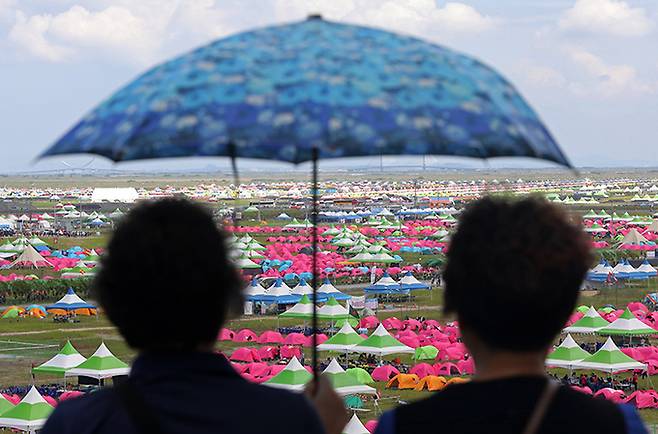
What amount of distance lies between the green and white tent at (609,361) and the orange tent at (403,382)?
4233 millimetres

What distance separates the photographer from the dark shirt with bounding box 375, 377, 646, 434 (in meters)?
3.14

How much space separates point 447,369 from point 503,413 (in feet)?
98.1

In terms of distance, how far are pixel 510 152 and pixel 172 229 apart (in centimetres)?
135

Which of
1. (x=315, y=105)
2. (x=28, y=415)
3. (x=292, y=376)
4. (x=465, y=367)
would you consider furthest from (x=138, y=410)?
(x=465, y=367)

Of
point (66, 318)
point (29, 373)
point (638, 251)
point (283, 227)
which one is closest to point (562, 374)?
point (29, 373)

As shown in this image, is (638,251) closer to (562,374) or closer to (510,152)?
(562,374)

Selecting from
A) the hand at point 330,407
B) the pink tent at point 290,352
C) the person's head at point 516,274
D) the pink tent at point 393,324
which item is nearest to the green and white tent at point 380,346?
the pink tent at point 290,352

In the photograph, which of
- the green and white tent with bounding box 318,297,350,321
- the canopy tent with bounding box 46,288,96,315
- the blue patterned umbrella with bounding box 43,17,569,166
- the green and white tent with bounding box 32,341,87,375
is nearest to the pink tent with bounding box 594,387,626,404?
the green and white tent with bounding box 32,341,87,375

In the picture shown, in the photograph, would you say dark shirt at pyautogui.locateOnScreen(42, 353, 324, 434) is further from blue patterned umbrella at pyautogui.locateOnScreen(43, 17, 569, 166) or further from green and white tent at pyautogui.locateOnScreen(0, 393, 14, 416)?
green and white tent at pyautogui.locateOnScreen(0, 393, 14, 416)

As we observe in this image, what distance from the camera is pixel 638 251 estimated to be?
235 feet

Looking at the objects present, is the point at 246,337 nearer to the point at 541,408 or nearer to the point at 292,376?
the point at 292,376

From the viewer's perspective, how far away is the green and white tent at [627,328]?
1428 inches

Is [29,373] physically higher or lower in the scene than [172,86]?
lower

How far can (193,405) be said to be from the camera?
3049 millimetres
